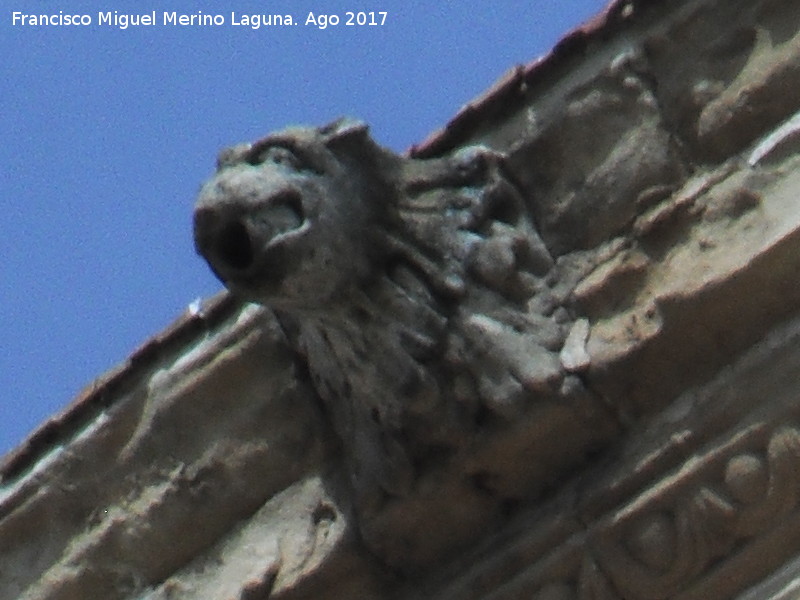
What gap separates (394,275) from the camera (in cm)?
348

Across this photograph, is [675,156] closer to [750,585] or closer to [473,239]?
[473,239]

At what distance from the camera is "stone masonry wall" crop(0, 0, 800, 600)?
10.7 ft

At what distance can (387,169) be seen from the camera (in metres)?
3.53

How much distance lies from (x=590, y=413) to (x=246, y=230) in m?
0.52

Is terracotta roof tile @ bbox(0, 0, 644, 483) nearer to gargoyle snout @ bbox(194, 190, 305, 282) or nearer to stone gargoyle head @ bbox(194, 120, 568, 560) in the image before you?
stone gargoyle head @ bbox(194, 120, 568, 560)

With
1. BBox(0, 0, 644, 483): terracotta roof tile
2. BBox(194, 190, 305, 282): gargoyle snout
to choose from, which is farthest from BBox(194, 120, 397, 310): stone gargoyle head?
BBox(0, 0, 644, 483): terracotta roof tile

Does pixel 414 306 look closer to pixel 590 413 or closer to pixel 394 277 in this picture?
pixel 394 277

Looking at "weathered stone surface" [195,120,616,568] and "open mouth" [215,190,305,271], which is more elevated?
"open mouth" [215,190,305,271]

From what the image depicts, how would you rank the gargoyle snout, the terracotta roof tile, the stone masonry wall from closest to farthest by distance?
the stone masonry wall, the gargoyle snout, the terracotta roof tile

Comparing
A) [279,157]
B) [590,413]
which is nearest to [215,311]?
[279,157]

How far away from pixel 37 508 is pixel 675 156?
1154mm

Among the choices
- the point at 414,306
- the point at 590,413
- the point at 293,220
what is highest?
the point at 293,220

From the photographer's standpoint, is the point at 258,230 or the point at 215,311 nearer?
the point at 258,230

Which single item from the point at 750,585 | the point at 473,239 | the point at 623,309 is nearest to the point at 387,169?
the point at 473,239
